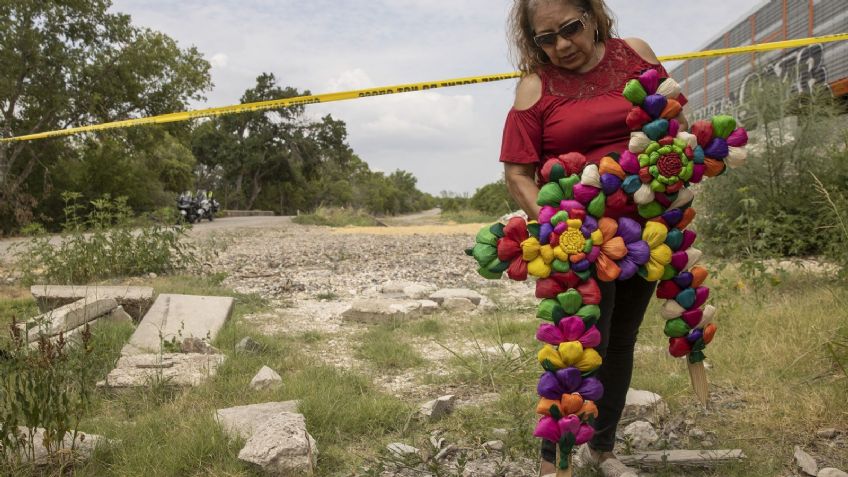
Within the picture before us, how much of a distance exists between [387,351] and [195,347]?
4.18 ft

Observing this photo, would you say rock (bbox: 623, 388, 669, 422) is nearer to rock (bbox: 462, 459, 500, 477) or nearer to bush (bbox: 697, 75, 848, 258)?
rock (bbox: 462, 459, 500, 477)

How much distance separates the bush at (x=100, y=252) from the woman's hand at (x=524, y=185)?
5538mm

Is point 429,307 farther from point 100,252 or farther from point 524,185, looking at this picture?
point 524,185

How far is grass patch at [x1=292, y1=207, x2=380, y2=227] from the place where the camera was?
2123 centimetres

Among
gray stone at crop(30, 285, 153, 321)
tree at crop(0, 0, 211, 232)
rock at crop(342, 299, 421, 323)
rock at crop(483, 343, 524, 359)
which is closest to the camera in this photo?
rock at crop(483, 343, 524, 359)

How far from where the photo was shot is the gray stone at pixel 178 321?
439 cm

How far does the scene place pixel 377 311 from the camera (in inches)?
219

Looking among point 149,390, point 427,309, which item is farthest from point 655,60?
point 427,309

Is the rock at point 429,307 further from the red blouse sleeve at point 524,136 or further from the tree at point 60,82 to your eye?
the tree at point 60,82

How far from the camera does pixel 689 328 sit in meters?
2.19

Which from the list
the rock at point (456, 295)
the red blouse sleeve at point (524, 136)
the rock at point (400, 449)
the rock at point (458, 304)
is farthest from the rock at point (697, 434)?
the rock at point (456, 295)

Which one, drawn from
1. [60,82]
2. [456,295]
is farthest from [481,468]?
[60,82]

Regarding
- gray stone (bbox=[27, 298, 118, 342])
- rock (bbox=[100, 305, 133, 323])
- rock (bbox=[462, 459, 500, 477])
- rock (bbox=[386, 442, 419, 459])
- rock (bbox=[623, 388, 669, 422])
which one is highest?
gray stone (bbox=[27, 298, 118, 342])

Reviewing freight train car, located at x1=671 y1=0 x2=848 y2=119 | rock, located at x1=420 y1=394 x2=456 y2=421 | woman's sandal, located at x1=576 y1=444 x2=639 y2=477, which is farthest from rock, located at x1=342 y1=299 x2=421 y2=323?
freight train car, located at x1=671 y1=0 x2=848 y2=119
